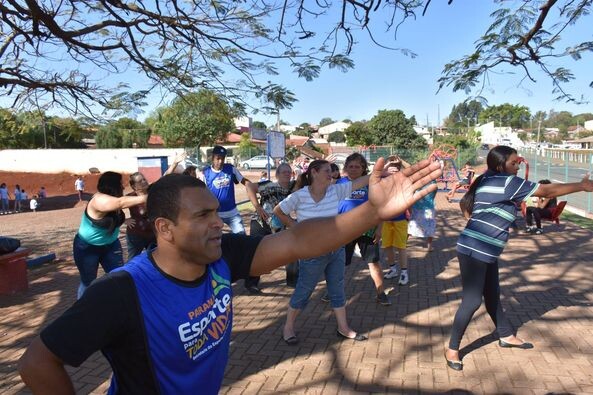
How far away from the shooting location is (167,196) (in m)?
1.68

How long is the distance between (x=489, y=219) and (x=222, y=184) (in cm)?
367

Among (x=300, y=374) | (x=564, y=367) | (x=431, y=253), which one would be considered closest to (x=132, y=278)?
(x=300, y=374)

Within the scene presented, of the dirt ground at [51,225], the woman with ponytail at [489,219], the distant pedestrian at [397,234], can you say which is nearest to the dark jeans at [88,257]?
the distant pedestrian at [397,234]

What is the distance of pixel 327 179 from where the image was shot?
13.2 feet

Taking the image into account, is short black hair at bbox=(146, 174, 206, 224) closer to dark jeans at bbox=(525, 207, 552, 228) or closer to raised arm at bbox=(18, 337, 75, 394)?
raised arm at bbox=(18, 337, 75, 394)

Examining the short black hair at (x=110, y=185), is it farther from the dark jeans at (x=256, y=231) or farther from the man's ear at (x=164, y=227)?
the man's ear at (x=164, y=227)

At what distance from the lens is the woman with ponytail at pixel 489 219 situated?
339 centimetres

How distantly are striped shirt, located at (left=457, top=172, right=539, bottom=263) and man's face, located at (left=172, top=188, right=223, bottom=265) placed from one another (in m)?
2.51

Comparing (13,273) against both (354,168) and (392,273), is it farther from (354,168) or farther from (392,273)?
(392,273)

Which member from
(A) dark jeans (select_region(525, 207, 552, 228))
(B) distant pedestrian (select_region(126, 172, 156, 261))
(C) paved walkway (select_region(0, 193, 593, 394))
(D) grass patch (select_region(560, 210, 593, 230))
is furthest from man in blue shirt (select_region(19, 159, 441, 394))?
(D) grass patch (select_region(560, 210, 593, 230))

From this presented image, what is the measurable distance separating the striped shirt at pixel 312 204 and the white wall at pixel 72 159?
108ft

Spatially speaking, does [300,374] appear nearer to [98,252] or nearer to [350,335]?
[350,335]

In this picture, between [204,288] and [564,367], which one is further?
[564,367]

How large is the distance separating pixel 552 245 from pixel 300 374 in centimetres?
669
